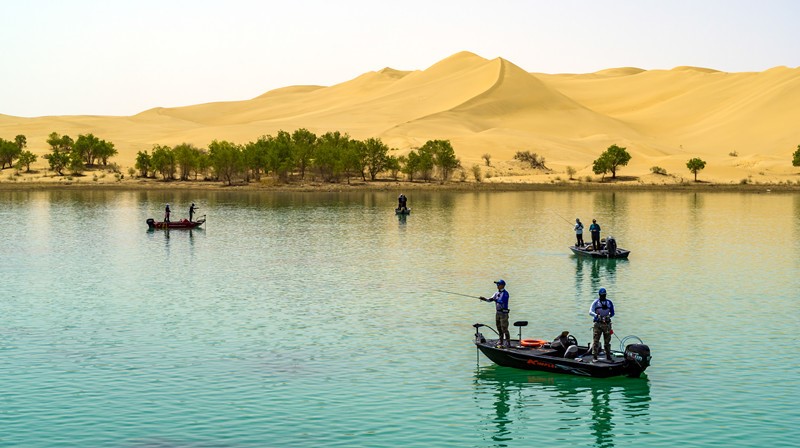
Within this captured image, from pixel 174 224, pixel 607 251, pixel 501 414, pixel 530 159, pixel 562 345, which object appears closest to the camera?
pixel 501 414

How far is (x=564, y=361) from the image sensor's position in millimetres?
28672

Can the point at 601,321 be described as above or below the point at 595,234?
below

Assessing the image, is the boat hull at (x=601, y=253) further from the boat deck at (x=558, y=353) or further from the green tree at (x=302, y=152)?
the green tree at (x=302, y=152)

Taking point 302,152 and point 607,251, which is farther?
point 302,152

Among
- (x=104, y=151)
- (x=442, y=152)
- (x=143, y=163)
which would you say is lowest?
(x=143, y=163)

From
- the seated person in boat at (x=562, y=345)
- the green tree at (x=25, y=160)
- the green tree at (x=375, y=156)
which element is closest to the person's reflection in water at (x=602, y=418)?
the seated person in boat at (x=562, y=345)

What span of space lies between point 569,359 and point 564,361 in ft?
0.59

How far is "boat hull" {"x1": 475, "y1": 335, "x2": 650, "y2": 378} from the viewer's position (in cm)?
2830

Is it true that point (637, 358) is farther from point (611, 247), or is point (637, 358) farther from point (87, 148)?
point (87, 148)

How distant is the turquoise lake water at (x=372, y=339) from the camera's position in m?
24.7

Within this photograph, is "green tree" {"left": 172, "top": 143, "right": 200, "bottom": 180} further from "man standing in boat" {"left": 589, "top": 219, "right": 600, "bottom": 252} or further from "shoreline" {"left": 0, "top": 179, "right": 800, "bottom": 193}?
"man standing in boat" {"left": 589, "top": 219, "right": 600, "bottom": 252}

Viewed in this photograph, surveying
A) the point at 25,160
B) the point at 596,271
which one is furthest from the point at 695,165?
the point at 25,160

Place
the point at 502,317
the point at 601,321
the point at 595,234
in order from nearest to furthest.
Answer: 1. the point at 601,321
2. the point at 502,317
3. the point at 595,234

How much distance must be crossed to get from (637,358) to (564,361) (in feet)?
7.03
